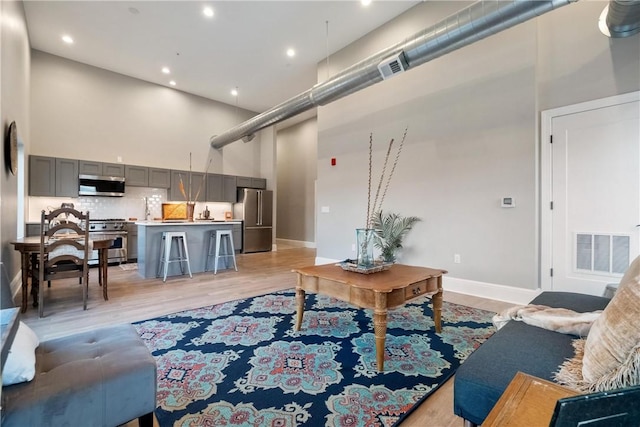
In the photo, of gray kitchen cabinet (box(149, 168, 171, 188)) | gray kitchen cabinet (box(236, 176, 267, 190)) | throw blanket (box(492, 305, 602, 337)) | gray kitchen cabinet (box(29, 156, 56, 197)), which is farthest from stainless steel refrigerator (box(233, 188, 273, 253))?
throw blanket (box(492, 305, 602, 337))

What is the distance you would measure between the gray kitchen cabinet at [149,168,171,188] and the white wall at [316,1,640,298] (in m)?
4.68

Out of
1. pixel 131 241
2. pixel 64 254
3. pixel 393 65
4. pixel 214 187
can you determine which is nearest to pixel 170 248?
pixel 64 254

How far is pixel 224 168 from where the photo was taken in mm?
8148

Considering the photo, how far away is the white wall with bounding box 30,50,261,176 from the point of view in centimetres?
568

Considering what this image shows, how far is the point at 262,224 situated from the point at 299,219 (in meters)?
1.66

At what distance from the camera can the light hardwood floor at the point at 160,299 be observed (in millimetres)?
1763

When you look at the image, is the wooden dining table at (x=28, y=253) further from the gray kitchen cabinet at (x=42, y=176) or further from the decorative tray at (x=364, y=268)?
the decorative tray at (x=364, y=268)

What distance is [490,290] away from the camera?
12.3ft

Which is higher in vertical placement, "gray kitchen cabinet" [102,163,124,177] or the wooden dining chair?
"gray kitchen cabinet" [102,163,124,177]

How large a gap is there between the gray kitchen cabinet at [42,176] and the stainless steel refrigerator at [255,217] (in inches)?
151

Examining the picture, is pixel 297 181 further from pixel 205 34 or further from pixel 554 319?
pixel 554 319

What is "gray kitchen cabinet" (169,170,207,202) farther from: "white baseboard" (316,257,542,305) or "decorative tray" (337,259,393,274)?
"white baseboard" (316,257,542,305)

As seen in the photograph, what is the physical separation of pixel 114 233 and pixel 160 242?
1905 mm

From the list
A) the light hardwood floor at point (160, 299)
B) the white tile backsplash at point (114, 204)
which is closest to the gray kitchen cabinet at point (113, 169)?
the white tile backsplash at point (114, 204)
